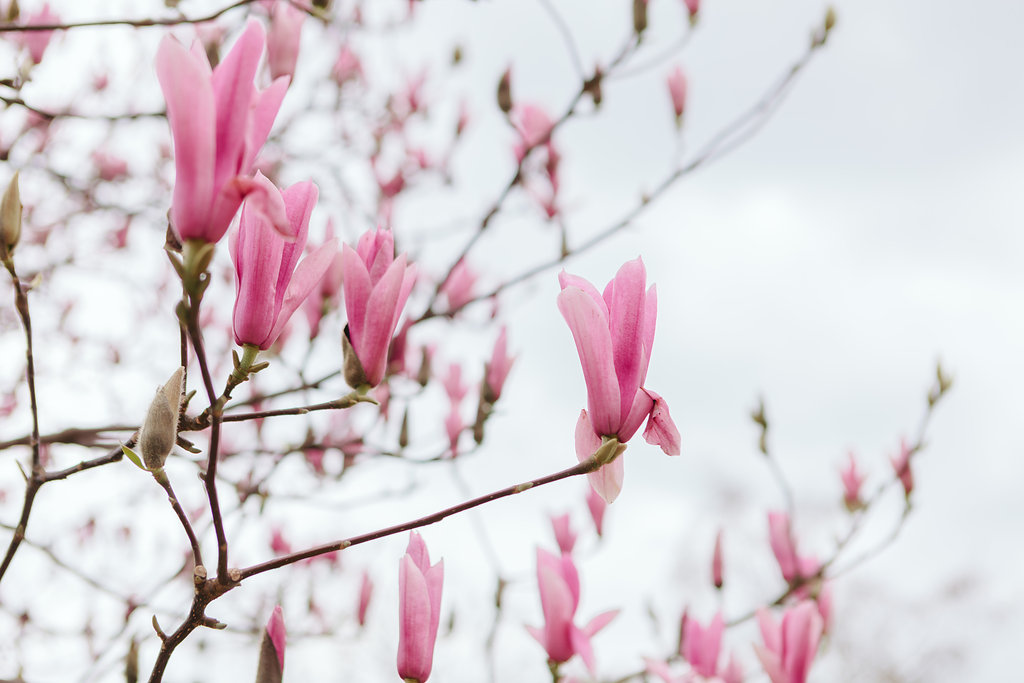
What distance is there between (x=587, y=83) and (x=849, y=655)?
1352 centimetres

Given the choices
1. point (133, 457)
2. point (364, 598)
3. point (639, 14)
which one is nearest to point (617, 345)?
point (133, 457)

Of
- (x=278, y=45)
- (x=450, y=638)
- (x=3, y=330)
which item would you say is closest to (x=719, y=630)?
(x=450, y=638)

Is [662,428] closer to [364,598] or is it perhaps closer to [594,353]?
[594,353]

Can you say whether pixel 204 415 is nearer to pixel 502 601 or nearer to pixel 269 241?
pixel 269 241

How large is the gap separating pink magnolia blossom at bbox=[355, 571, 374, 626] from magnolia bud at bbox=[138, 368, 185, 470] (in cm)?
203

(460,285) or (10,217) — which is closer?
(10,217)

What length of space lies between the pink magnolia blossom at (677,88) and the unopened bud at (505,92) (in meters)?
0.68

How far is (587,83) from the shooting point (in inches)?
77.1

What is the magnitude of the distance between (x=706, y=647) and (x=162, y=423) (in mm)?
1210

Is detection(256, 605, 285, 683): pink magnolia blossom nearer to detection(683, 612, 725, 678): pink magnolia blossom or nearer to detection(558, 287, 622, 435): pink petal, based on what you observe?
detection(558, 287, 622, 435): pink petal

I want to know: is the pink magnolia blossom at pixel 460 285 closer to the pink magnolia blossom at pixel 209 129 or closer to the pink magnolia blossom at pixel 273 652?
the pink magnolia blossom at pixel 273 652

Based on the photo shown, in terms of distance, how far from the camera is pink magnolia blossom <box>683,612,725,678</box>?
4.86ft

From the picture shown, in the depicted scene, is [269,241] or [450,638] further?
[450,638]

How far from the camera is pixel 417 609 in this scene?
32.0 inches
